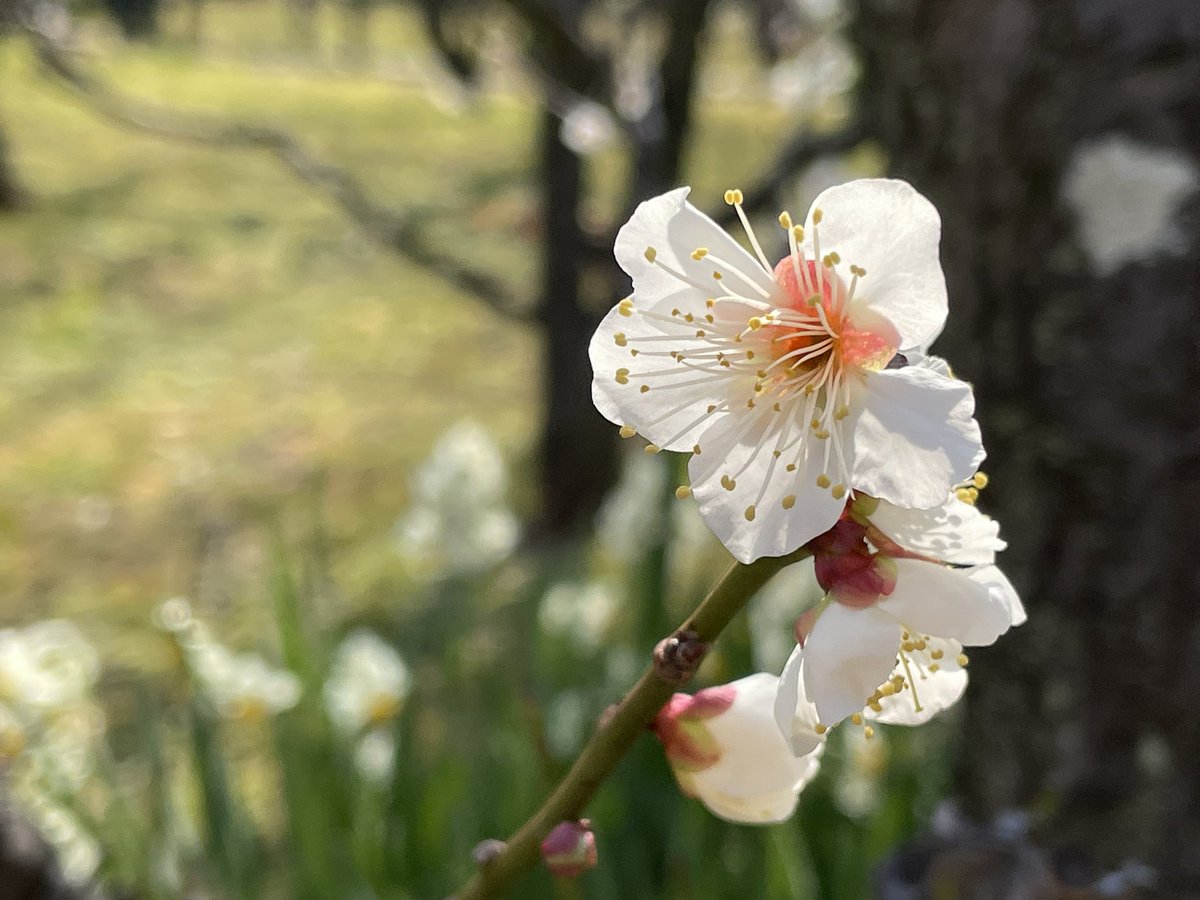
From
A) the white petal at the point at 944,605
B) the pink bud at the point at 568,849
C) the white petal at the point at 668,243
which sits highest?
the white petal at the point at 668,243

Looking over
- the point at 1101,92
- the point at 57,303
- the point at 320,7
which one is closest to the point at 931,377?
the point at 1101,92

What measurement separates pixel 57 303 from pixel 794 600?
3.03 m

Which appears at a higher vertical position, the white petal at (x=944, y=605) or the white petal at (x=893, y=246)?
the white petal at (x=893, y=246)

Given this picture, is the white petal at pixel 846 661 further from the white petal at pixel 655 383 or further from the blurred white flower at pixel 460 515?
the blurred white flower at pixel 460 515

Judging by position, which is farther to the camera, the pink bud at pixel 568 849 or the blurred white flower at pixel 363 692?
the blurred white flower at pixel 363 692

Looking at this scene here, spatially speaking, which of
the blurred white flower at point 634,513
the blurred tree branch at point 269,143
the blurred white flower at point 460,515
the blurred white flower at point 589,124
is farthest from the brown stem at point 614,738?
the blurred tree branch at point 269,143

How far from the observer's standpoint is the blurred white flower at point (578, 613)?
1213 millimetres

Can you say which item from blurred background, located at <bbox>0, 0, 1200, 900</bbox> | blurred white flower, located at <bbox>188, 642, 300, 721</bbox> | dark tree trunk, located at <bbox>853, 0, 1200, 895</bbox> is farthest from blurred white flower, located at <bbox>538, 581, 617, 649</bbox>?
dark tree trunk, located at <bbox>853, 0, 1200, 895</bbox>

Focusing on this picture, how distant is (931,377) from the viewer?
0.28 meters

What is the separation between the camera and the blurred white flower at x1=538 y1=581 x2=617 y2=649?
1.21 m

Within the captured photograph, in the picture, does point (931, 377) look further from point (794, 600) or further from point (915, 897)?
point (794, 600)

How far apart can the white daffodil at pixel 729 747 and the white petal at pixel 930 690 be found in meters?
0.04

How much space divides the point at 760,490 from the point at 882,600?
47 millimetres

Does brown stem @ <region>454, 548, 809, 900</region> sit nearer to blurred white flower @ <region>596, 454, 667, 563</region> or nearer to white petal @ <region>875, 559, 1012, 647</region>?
white petal @ <region>875, 559, 1012, 647</region>
